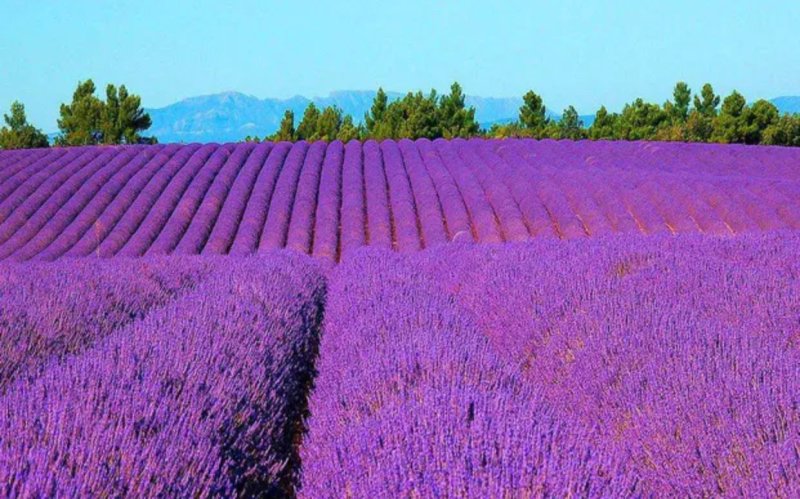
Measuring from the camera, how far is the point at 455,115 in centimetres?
3541

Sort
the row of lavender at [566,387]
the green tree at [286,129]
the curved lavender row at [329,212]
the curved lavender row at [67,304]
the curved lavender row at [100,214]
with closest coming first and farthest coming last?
the row of lavender at [566,387]
the curved lavender row at [67,304]
the curved lavender row at [329,212]
the curved lavender row at [100,214]
the green tree at [286,129]

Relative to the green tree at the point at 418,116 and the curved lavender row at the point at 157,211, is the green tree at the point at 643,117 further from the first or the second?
the curved lavender row at the point at 157,211

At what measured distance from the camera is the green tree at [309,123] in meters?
36.1

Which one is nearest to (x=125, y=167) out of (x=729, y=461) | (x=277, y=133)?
(x=729, y=461)

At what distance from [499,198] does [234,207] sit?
3904mm

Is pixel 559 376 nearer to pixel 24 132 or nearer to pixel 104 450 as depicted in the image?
pixel 104 450

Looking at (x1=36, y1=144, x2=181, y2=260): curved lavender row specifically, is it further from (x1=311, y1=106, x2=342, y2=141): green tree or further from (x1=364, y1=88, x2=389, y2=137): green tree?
(x1=364, y1=88, x2=389, y2=137): green tree

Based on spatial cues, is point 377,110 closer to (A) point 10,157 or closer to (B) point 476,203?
(A) point 10,157

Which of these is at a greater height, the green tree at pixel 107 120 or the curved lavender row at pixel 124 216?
the green tree at pixel 107 120

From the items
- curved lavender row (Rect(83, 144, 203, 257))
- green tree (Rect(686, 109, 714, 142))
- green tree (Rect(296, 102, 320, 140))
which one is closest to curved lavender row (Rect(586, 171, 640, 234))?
curved lavender row (Rect(83, 144, 203, 257))

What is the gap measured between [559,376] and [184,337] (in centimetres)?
166

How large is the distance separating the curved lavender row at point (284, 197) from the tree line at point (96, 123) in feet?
63.4

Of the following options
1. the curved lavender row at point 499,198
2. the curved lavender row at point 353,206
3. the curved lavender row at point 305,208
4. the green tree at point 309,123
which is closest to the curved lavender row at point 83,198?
the curved lavender row at point 305,208

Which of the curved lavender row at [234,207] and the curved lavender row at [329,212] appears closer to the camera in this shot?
the curved lavender row at [329,212]
